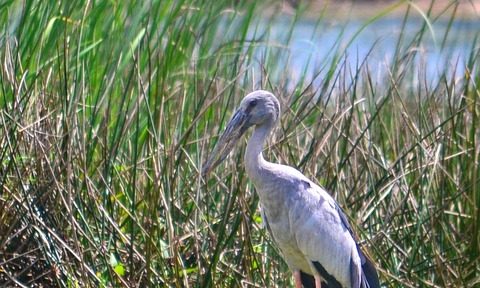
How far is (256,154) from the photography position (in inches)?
171

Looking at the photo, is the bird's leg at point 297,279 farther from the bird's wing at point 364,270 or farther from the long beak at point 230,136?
the long beak at point 230,136

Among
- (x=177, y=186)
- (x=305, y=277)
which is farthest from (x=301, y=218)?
(x=177, y=186)

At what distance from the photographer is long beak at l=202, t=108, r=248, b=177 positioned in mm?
4266

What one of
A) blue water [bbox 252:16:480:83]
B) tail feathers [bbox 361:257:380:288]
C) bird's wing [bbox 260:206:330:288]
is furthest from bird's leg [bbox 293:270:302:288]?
blue water [bbox 252:16:480:83]

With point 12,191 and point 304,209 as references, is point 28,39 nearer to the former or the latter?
point 12,191

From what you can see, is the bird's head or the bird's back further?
the bird's back

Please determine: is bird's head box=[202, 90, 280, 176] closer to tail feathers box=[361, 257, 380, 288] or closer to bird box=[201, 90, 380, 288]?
bird box=[201, 90, 380, 288]

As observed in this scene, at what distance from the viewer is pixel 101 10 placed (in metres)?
5.82

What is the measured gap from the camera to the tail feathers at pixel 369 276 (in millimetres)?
4353

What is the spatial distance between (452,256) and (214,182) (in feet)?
3.21

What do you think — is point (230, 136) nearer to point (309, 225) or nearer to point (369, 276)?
point (309, 225)

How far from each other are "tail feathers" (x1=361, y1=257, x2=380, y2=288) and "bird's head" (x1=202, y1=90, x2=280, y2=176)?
2.01 feet

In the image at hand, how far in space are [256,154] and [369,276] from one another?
579 mm

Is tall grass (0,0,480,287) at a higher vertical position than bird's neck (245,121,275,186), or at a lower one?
lower
